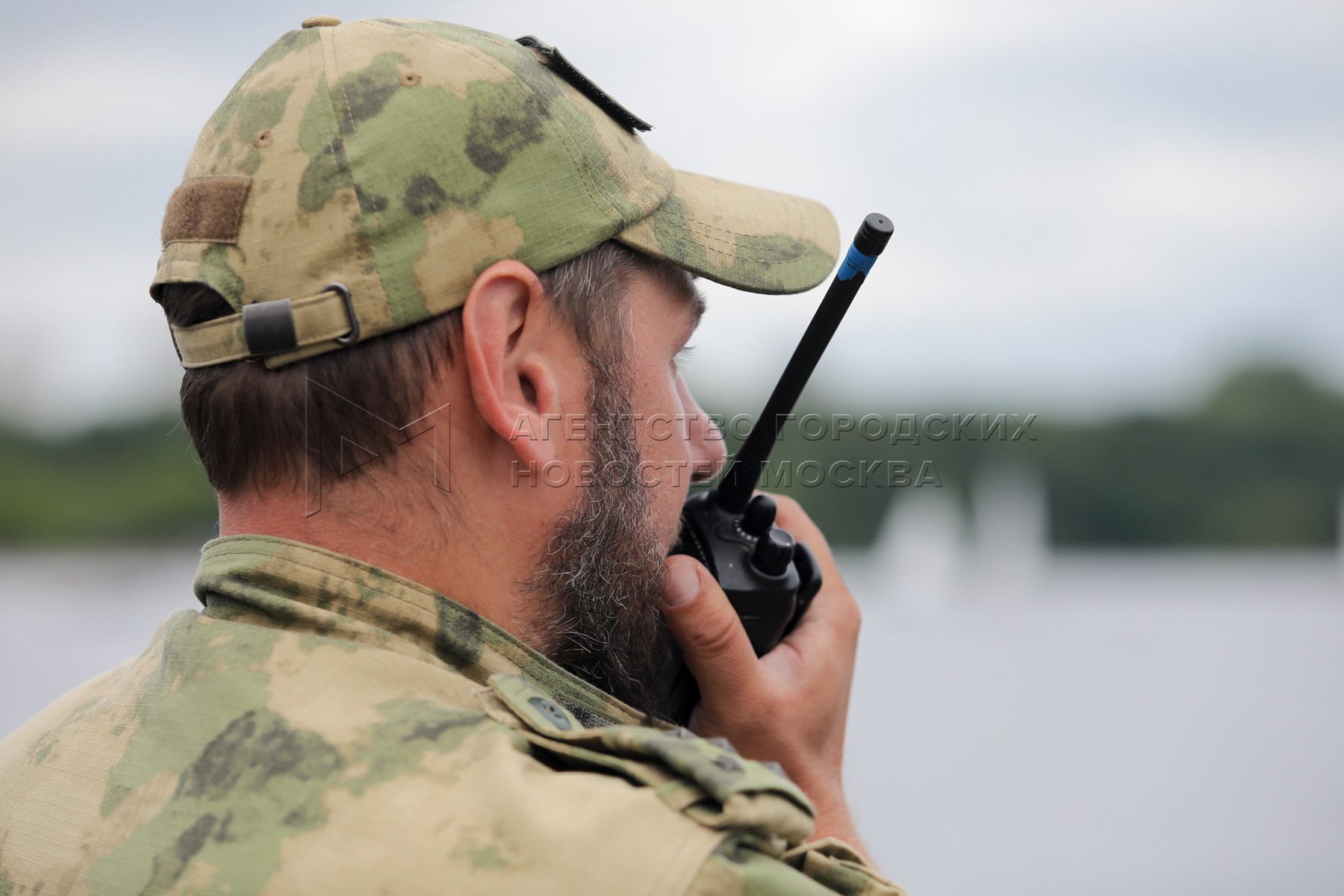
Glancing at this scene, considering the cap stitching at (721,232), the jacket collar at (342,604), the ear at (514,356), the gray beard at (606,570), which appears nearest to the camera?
the jacket collar at (342,604)

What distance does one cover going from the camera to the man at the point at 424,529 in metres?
1.24

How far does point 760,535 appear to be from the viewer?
2.10 m

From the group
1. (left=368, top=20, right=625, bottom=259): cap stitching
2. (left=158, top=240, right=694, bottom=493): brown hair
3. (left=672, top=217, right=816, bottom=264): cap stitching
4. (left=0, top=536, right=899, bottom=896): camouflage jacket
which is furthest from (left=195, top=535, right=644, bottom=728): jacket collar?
(left=672, top=217, right=816, bottom=264): cap stitching

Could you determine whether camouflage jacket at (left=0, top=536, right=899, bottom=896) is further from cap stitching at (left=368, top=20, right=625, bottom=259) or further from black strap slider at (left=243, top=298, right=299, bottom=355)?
cap stitching at (left=368, top=20, right=625, bottom=259)

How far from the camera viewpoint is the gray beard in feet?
5.60

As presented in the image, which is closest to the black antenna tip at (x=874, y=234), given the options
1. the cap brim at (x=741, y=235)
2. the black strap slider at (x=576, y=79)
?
the cap brim at (x=741, y=235)

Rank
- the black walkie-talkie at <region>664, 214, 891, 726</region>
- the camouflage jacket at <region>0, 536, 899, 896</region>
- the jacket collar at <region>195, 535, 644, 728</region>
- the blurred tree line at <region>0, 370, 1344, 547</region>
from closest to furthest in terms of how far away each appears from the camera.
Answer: the camouflage jacket at <region>0, 536, 899, 896</region> < the jacket collar at <region>195, 535, 644, 728</region> < the black walkie-talkie at <region>664, 214, 891, 726</region> < the blurred tree line at <region>0, 370, 1344, 547</region>

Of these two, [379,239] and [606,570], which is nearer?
[379,239]

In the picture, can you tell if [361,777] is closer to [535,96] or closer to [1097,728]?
[535,96]

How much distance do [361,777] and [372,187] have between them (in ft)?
2.49

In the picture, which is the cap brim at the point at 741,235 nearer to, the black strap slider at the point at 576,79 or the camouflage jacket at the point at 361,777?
the black strap slider at the point at 576,79

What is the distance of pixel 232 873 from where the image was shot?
4.05 ft

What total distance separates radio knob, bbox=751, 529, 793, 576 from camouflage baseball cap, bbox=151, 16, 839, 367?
25.1 inches

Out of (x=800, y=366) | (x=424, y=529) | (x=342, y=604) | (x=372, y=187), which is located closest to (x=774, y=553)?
(x=800, y=366)
